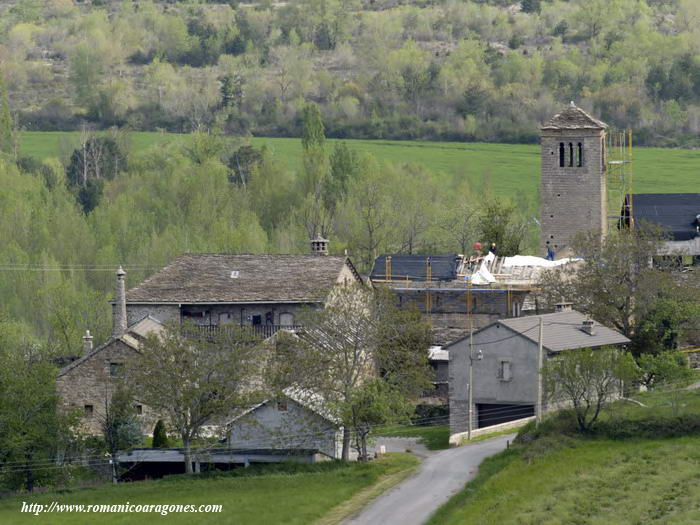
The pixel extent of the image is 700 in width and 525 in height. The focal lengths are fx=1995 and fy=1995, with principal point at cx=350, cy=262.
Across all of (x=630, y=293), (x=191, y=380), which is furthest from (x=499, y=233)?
(x=191, y=380)

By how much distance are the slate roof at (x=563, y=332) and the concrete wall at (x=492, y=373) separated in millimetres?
401

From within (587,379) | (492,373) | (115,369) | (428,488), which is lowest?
(428,488)

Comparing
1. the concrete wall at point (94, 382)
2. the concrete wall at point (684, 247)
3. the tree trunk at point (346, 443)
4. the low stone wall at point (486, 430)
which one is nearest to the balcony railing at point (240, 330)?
the concrete wall at point (94, 382)

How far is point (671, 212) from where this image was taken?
3733 inches

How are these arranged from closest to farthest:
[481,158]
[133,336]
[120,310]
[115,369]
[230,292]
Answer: [115,369]
[133,336]
[120,310]
[230,292]
[481,158]

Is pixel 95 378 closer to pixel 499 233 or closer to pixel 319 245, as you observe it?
pixel 319 245

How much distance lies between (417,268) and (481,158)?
75.3m

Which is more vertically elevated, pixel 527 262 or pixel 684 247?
pixel 684 247

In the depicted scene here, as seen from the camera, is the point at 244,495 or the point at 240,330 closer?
the point at 244,495

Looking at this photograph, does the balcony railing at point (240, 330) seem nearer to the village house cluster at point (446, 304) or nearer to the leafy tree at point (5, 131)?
the village house cluster at point (446, 304)

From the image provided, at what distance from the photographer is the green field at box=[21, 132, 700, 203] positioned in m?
150

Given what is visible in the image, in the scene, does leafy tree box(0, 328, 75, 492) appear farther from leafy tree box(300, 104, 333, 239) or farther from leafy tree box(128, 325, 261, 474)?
leafy tree box(300, 104, 333, 239)

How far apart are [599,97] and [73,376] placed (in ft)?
390

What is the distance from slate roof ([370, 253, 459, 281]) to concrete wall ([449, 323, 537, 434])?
53.9 feet
